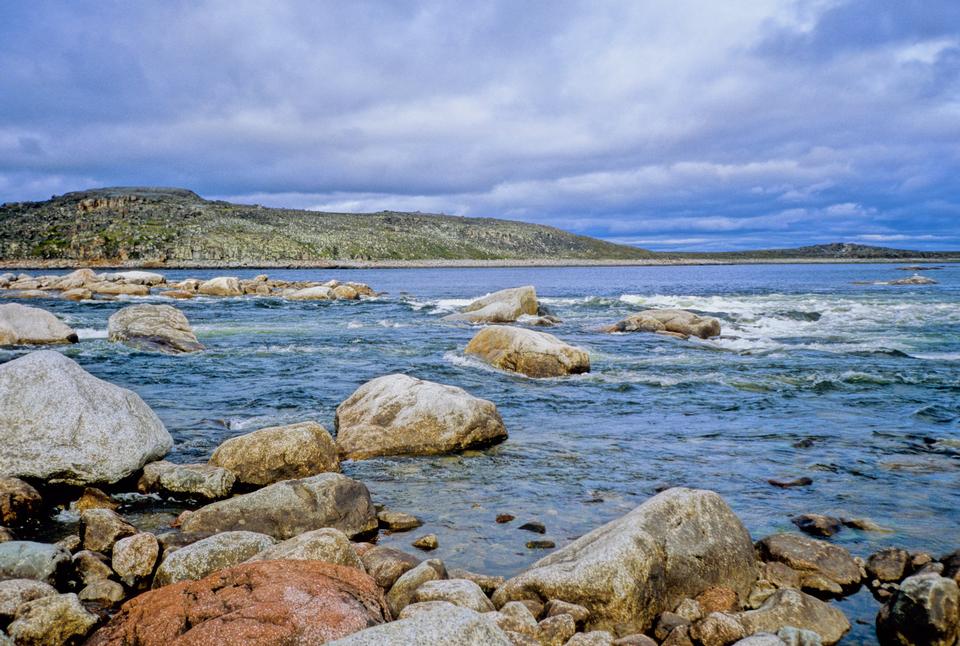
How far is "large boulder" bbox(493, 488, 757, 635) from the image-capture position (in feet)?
19.6

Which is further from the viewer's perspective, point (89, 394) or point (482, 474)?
point (482, 474)

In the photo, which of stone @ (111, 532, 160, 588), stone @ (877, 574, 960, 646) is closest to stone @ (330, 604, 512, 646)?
stone @ (877, 574, 960, 646)

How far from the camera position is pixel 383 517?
8.34 m

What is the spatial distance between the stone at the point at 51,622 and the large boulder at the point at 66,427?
13.1ft

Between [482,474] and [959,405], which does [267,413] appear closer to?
[482,474]

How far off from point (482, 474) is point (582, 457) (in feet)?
6.02

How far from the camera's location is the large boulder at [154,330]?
22250mm

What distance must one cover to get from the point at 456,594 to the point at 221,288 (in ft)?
181

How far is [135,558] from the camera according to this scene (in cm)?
666

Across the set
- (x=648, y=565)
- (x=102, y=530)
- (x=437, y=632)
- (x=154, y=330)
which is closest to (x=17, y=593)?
(x=102, y=530)

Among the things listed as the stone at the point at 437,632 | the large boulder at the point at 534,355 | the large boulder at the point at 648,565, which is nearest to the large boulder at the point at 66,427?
the large boulder at the point at 648,565

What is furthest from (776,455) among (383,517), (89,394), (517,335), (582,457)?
(89,394)

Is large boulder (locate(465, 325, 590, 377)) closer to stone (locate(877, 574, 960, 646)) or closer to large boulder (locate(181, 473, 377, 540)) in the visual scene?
large boulder (locate(181, 473, 377, 540))

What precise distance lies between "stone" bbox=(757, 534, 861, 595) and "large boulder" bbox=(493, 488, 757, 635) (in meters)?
0.38
